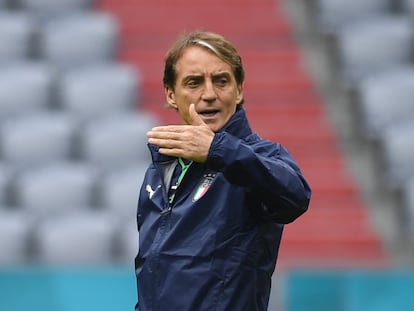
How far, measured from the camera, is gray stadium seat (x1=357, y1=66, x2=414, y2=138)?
7.63 m

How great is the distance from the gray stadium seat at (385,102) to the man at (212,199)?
4.42m

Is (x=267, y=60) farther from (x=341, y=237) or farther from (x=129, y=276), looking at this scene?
(x=129, y=276)

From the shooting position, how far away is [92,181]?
23.8ft

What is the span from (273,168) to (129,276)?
2810 mm

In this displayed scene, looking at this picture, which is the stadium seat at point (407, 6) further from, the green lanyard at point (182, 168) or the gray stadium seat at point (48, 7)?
the green lanyard at point (182, 168)

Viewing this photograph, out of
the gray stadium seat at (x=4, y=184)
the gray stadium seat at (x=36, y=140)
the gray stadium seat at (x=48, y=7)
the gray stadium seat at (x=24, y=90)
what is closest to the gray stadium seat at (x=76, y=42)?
the gray stadium seat at (x=48, y=7)

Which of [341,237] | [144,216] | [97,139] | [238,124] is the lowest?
[341,237]

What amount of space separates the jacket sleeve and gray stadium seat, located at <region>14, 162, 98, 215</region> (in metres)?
4.22

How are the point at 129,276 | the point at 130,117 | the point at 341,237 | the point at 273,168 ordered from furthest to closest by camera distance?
the point at 130,117, the point at 341,237, the point at 129,276, the point at 273,168

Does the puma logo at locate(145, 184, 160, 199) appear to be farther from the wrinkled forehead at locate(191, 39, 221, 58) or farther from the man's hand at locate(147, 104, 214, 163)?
the wrinkled forehead at locate(191, 39, 221, 58)

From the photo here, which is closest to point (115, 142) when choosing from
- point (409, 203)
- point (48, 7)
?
point (48, 7)

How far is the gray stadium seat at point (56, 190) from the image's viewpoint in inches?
285

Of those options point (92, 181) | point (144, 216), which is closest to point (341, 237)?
point (92, 181)

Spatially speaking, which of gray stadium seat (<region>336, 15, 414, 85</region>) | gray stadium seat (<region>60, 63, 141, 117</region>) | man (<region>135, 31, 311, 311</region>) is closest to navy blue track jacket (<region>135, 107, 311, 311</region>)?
man (<region>135, 31, 311, 311</region>)
